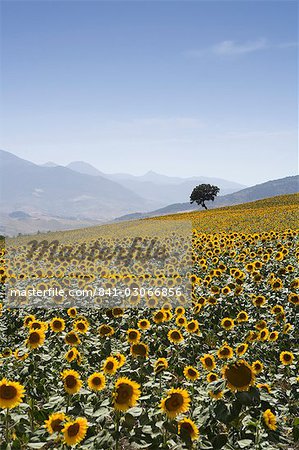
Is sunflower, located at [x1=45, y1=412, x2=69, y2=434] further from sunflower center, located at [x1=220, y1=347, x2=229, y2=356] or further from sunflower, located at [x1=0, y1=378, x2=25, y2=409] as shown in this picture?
sunflower center, located at [x1=220, y1=347, x2=229, y2=356]

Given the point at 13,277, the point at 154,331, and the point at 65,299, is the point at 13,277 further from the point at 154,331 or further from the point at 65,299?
the point at 154,331

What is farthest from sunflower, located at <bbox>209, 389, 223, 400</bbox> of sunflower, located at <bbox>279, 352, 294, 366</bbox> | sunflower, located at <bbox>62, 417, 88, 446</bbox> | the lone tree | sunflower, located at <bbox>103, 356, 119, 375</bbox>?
the lone tree

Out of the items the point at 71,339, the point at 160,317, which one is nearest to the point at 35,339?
the point at 71,339

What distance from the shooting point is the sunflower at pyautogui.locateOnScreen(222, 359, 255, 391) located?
3.56 metres

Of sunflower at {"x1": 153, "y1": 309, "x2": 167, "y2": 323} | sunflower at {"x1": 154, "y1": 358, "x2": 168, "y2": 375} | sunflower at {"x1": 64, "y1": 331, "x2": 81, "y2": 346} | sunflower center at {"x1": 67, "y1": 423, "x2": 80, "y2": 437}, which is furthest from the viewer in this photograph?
sunflower at {"x1": 153, "y1": 309, "x2": 167, "y2": 323}

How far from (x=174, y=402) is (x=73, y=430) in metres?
0.88

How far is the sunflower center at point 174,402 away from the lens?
3.75 metres

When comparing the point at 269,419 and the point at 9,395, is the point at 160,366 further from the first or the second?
the point at 9,395

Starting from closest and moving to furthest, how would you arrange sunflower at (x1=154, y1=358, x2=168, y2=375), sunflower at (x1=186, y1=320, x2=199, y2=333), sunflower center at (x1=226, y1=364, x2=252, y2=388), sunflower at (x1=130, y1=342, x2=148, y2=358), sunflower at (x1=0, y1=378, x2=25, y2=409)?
sunflower center at (x1=226, y1=364, x2=252, y2=388), sunflower at (x1=0, y1=378, x2=25, y2=409), sunflower at (x1=154, y1=358, x2=168, y2=375), sunflower at (x1=130, y1=342, x2=148, y2=358), sunflower at (x1=186, y1=320, x2=199, y2=333)

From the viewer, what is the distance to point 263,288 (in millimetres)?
10008

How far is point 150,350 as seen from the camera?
711 cm

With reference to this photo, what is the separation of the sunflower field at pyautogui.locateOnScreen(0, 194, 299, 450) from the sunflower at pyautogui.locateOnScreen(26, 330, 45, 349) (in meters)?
0.01

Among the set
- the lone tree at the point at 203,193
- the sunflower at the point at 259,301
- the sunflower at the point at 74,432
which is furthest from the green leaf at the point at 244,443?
Result: the lone tree at the point at 203,193

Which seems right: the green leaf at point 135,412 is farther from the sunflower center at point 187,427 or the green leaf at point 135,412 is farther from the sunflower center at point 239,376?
the sunflower center at point 239,376
